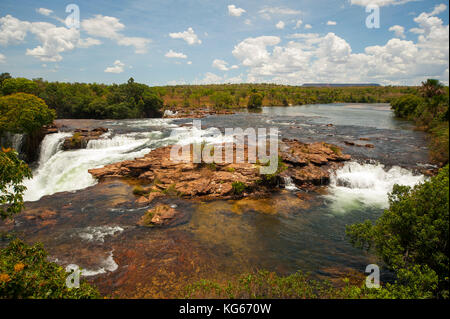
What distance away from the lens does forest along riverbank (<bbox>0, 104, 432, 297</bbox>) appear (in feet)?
33.1

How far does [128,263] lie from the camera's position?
10.3 meters

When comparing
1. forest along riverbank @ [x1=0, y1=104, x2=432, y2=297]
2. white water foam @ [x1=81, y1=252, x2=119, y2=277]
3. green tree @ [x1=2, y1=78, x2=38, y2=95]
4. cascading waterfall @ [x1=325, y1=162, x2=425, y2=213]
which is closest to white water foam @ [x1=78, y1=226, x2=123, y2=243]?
forest along riverbank @ [x1=0, y1=104, x2=432, y2=297]

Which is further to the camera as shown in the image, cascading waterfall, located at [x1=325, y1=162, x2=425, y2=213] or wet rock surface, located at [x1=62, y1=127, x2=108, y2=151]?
wet rock surface, located at [x1=62, y1=127, x2=108, y2=151]

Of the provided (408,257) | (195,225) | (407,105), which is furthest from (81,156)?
(407,105)

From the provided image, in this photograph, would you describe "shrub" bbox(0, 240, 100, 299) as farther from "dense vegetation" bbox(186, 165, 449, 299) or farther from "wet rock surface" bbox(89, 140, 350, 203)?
"wet rock surface" bbox(89, 140, 350, 203)

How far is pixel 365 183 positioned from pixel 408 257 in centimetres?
1312

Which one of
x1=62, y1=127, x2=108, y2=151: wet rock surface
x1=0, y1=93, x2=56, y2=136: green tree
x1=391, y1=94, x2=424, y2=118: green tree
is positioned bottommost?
x1=62, y1=127, x2=108, y2=151: wet rock surface

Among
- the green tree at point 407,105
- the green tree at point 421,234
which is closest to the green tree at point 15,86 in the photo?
the green tree at point 421,234

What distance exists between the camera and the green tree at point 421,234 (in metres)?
6.81

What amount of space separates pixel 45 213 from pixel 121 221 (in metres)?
5.06

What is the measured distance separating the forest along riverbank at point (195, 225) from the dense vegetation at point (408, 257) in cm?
192

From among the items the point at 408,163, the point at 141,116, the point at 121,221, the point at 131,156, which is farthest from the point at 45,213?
the point at 141,116

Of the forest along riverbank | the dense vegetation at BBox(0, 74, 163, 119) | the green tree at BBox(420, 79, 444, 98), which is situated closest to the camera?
the forest along riverbank

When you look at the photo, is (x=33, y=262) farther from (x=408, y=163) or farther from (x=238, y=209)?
(x=408, y=163)
